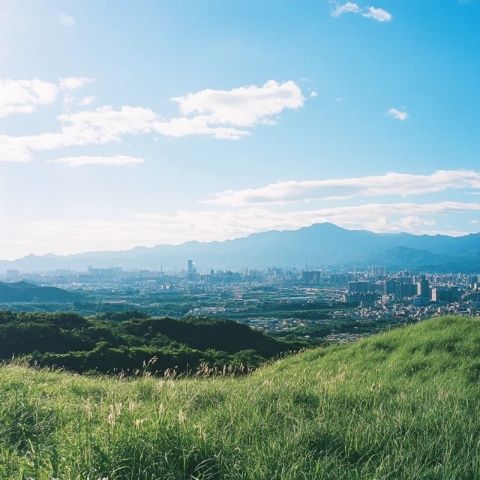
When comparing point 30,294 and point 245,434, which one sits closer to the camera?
point 245,434

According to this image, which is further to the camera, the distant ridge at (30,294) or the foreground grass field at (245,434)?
the distant ridge at (30,294)

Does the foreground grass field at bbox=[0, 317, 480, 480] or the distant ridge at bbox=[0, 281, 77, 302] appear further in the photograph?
the distant ridge at bbox=[0, 281, 77, 302]

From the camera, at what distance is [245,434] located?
5734 mm

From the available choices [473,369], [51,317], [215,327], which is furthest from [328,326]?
[473,369]

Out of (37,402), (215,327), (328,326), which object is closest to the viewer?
(37,402)

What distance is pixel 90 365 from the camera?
27.1 meters

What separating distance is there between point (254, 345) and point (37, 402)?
3226 cm

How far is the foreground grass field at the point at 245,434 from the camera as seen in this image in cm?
461

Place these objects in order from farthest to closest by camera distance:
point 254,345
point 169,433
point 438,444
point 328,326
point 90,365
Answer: point 328,326 < point 254,345 < point 90,365 < point 438,444 < point 169,433

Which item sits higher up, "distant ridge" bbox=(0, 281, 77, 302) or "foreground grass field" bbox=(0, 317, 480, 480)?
"foreground grass field" bbox=(0, 317, 480, 480)

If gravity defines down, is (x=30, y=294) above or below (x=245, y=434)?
below

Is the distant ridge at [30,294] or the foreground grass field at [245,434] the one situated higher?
the foreground grass field at [245,434]

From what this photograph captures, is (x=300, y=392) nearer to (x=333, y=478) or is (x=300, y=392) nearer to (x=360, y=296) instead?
(x=333, y=478)

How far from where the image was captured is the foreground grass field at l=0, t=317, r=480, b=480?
182 inches
